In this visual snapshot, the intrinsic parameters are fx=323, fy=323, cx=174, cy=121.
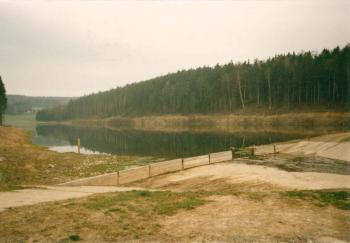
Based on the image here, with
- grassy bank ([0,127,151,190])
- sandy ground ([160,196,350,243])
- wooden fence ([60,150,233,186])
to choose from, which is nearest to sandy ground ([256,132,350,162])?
wooden fence ([60,150,233,186])

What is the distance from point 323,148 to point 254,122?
63266mm

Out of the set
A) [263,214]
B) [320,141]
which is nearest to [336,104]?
[320,141]

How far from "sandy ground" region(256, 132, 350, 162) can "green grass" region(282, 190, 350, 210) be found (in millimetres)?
15920

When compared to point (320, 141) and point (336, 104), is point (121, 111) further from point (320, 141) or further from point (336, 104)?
point (320, 141)

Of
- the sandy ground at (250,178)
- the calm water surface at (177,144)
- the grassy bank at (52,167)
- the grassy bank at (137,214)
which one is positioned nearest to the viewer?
the grassy bank at (137,214)

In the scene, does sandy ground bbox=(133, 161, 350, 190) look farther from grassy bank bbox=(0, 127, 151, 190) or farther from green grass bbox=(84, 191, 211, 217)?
grassy bank bbox=(0, 127, 151, 190)

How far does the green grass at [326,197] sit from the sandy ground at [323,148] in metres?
15.9

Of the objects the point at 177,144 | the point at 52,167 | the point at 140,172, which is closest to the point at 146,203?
the point at 140,172

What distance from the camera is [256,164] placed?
1045 inches

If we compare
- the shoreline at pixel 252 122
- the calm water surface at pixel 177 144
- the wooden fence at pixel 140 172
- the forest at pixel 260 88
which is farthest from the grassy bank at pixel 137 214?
the forest at pixel 260 88

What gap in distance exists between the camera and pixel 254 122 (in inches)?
3755

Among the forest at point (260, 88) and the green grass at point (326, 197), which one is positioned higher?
the forest at point (260, 88)

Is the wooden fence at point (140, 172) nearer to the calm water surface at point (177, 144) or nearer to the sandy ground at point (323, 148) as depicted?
the sandy ground at point (323, 148)

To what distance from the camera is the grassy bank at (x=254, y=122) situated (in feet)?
250
